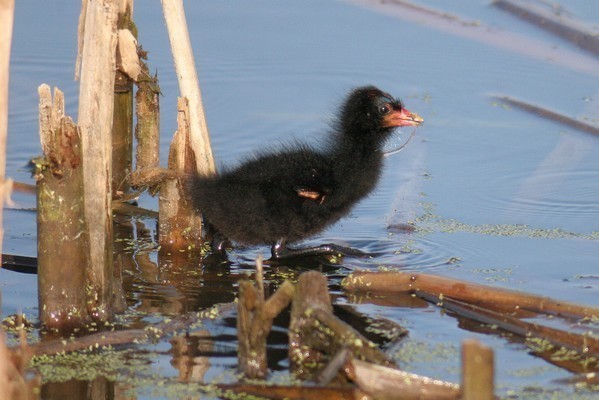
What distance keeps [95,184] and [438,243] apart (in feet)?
7.73

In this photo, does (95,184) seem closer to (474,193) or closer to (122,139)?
(122,139)

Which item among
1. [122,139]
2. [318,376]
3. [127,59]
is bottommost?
[318,376]

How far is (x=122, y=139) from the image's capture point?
695cm

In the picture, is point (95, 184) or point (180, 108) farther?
point (180, 108)

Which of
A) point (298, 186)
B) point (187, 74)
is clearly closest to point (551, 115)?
point (298, 186)

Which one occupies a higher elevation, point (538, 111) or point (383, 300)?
point (538, 111)

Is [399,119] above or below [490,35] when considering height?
below

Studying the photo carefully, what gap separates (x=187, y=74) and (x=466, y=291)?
1.93 meters

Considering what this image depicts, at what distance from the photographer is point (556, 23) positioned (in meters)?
9.82

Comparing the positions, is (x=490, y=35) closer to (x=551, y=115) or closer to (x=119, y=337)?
(x=551, y=115)

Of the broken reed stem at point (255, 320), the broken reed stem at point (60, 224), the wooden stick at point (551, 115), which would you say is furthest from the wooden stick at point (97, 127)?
the wooden stick at point (551, 115)

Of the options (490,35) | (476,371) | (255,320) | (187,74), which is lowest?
(255,320)

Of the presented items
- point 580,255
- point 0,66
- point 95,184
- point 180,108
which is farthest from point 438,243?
point 0,66

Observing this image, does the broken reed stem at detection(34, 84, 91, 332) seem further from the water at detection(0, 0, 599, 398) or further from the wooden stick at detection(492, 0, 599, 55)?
the wooden stick at detection(492, 0, 599, 55)
